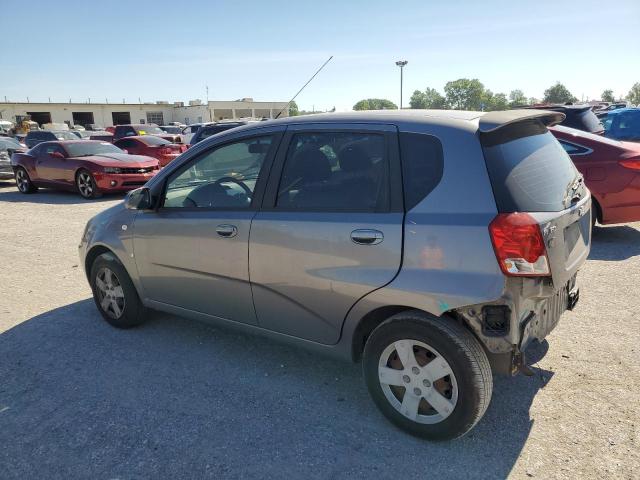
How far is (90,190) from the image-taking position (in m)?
12.2

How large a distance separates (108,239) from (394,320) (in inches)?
109

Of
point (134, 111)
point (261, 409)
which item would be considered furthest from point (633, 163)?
point (134, 111)

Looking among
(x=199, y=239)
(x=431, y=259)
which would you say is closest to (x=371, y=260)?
(x=431, y=259)

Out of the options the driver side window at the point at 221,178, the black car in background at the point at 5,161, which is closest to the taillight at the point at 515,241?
the driver side window at the point at 221,178

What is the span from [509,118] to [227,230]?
1905 mm

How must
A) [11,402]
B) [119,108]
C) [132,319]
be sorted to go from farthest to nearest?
[119,108] < [132,319] < [11,402]

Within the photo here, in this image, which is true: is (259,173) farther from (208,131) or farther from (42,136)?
(42,136)

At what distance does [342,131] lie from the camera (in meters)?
2.96

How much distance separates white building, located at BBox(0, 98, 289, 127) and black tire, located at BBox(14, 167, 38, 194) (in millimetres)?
54148

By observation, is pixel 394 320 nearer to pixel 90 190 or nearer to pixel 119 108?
pixel 90 190

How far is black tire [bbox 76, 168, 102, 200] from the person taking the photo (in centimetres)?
1205

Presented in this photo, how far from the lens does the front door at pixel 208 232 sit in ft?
10.7

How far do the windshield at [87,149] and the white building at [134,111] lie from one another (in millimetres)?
54128

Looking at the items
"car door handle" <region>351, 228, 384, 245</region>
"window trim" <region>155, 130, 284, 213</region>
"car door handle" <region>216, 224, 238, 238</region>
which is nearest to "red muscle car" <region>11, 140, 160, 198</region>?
"window trim" <region>155, 130, 284, 213</region>
